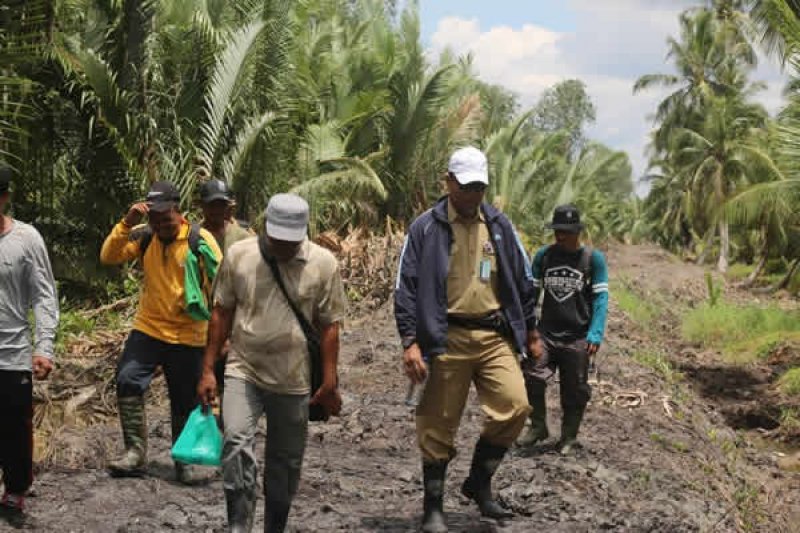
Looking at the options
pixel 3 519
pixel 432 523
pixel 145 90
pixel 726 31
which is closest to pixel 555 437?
pixel 432 523

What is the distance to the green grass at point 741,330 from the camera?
19047mm

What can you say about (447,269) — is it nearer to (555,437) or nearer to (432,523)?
(432,523)

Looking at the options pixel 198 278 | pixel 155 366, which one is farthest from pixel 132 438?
pixel 198 278

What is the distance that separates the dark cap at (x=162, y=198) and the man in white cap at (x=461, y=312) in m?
1.46

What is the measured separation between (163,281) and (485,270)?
1952 millimetres

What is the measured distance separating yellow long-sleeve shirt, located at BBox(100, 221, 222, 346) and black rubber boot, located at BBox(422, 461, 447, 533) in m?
1.66

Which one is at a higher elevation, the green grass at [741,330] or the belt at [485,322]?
the belt at [485,322]

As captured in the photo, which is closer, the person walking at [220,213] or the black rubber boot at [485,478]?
the black rubber boot at [485,478]

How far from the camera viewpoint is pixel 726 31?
159 ft

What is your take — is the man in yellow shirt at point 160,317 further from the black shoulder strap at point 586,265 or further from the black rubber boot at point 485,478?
the black shoulder strap at point 586,265

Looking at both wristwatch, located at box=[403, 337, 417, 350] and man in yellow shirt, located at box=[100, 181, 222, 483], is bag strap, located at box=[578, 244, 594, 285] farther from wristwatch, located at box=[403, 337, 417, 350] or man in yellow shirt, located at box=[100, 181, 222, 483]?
man in yellow shirt, located at box=[100, 181, 222, 483]

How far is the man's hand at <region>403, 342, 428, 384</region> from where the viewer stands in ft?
16.6

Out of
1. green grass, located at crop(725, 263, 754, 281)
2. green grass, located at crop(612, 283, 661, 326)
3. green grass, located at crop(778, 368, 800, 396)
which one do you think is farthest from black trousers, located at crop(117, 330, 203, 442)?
green grass, located at crop(725, 263, 754, 281)

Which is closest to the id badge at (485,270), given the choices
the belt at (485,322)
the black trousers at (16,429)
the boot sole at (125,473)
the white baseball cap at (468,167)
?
the belt at (485,322)
